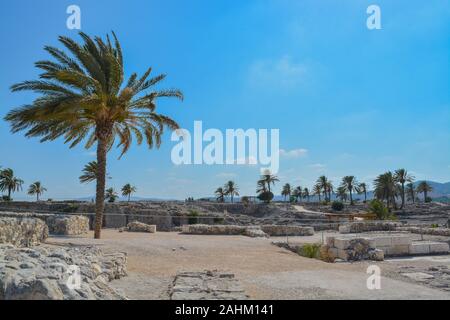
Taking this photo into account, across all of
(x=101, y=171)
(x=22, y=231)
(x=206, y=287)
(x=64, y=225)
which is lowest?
(x=206, y=287)

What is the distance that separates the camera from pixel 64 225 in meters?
15.1

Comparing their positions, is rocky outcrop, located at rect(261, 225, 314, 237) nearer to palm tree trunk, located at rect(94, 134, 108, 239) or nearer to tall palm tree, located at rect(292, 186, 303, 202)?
palm tree trunk, located at rect(94, 134, 108, 239)

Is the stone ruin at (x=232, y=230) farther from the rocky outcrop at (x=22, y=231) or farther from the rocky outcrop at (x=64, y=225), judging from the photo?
the rocky outcrop at (x=22, y=231)

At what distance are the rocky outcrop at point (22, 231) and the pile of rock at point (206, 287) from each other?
4.30 m

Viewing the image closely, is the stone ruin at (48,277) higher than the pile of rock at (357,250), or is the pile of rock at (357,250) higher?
the stone ruin at (48,277)

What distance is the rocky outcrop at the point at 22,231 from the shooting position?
8.39 metres

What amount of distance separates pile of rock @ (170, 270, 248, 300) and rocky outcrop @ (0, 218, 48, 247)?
430 cm

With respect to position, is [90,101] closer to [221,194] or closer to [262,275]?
[262,275]

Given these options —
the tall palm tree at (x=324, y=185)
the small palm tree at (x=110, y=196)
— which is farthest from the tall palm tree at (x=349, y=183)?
the small palm tree at (x=110, y=196)

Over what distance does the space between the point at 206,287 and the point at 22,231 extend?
5964 mm

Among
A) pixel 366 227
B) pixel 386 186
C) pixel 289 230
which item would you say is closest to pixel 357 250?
pixel 289 230
